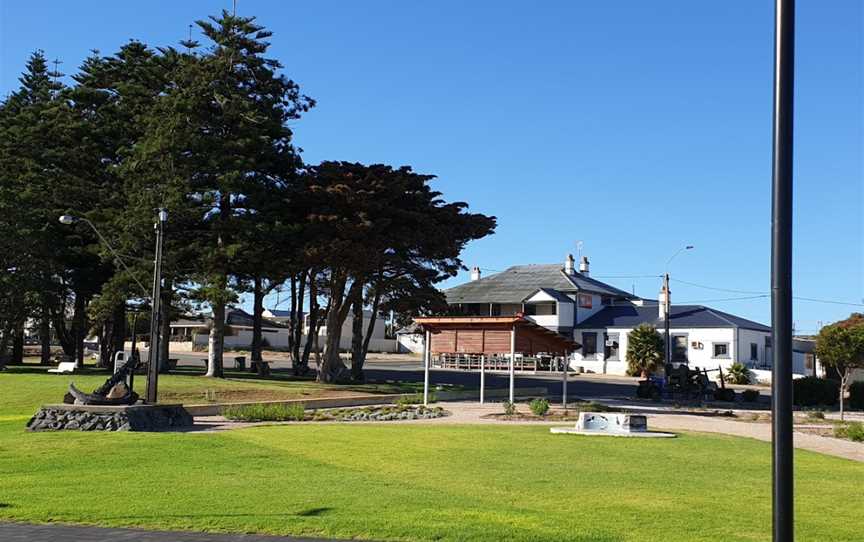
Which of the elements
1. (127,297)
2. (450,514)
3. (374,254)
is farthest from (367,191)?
(450,514)

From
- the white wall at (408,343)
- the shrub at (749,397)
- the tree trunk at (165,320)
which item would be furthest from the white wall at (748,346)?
the white wall at (408,343)

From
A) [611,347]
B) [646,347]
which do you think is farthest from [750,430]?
[611,347]

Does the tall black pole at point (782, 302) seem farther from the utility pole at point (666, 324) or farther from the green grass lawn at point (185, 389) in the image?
the utility pole at point (666, 324)

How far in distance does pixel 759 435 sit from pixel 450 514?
592 inches

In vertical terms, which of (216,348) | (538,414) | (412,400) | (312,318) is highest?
(312,318)

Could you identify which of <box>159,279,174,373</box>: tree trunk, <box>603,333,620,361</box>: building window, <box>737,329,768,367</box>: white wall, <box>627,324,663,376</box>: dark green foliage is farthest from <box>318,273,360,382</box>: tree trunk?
<box>737,329,768,367</box>: white wall

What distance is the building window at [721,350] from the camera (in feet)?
197

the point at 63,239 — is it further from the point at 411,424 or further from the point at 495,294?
the point at 495,294

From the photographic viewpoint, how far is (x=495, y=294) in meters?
73.8

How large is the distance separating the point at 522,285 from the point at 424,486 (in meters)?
62.2

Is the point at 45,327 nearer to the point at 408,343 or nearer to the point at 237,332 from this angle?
the point at 237,332

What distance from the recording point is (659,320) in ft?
210

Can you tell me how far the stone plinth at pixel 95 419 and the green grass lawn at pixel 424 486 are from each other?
1.57 m

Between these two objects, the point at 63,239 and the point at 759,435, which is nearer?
the point at 759,435
